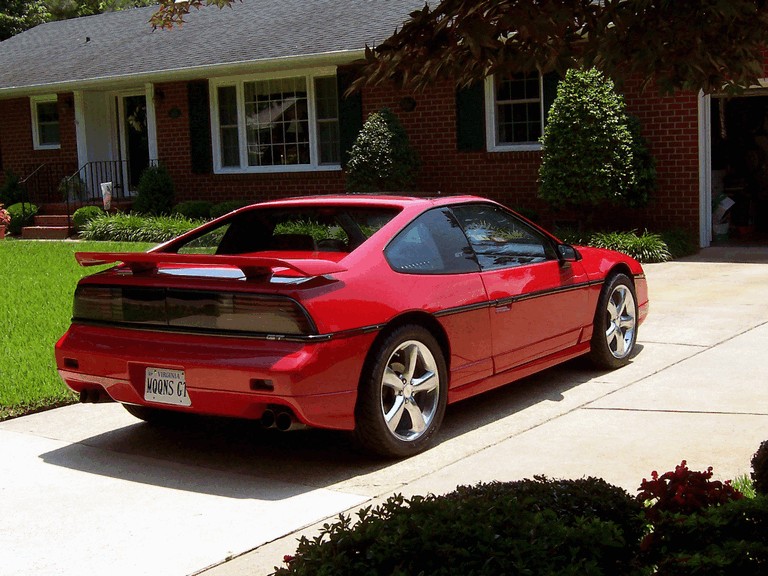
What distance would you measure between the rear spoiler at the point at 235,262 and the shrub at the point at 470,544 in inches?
90.9

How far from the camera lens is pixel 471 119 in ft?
57.2

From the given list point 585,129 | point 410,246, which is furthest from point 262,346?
point 585,129

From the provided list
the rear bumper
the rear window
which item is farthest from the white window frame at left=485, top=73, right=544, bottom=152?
the rear bumper

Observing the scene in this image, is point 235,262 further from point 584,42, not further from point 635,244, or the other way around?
point 635,244

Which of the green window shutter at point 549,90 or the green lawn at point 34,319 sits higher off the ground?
the green window shutter at point 549,90

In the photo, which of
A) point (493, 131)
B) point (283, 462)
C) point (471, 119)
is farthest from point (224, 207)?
point (283, 462)

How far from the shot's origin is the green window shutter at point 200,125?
20.9 m

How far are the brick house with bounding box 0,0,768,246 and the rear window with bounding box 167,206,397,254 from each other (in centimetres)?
997

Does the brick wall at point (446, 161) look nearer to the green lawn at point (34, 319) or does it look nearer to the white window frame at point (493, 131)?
the white window frame at point (493, 131)

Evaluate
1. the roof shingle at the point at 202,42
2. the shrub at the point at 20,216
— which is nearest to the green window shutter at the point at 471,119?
the roof shingle at the point at 202,42

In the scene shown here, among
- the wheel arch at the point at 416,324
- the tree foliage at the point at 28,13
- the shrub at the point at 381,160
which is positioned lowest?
the wheel arch at the point at 416,324

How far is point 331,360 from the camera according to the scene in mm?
5488

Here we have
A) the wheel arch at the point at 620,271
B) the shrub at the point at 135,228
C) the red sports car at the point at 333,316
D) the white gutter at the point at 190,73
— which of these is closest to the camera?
the red sports car at the point at 333,316

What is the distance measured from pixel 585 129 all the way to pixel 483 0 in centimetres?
1176
